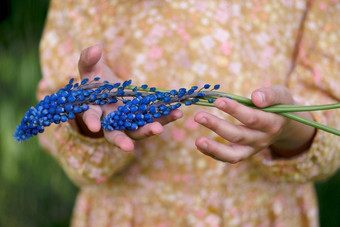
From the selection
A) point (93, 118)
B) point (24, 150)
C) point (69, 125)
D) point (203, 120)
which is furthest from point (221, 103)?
point (24, 150)

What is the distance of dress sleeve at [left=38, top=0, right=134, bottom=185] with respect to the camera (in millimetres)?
569

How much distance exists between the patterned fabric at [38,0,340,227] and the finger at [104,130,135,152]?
15cm

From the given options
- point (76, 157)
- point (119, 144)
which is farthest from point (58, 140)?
point (119, 144)

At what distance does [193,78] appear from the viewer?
575 mm

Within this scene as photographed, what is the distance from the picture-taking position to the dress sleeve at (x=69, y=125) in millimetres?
569

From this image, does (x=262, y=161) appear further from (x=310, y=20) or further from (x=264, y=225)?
(x=310, y=20)

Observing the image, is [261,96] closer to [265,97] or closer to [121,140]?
[265,97]

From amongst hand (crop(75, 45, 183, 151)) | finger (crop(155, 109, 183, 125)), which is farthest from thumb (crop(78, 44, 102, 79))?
finger (crop(155, 109, 183, 125))

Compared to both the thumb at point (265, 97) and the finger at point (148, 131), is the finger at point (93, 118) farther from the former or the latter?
the thumb at point (265, 97)

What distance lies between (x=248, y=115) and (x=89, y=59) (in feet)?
0.64

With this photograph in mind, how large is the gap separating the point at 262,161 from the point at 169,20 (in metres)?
0.27

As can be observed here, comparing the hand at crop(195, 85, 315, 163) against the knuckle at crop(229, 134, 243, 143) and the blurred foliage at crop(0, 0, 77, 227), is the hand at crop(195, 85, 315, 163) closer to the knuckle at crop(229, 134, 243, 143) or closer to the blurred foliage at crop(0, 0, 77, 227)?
the knuckle at crop(229, 134, 243, 143)

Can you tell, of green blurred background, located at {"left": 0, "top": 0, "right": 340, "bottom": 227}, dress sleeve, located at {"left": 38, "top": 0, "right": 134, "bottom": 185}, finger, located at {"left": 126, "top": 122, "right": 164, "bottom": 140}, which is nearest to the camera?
finger, located at {"left": 126, "top": 122, "right": 164, "bottom": 140}

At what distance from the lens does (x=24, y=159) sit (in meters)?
1.35
